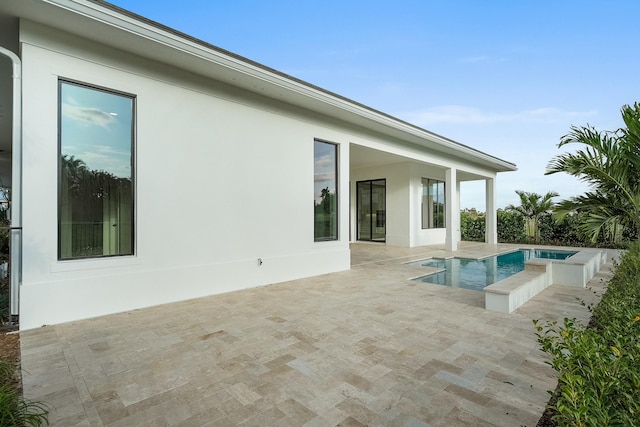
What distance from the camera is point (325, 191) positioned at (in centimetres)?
782

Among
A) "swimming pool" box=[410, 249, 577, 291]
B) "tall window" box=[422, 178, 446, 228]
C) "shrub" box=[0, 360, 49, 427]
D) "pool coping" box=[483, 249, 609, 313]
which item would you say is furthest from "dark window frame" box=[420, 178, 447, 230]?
"shrub" box=[0, 360, 49, 427]

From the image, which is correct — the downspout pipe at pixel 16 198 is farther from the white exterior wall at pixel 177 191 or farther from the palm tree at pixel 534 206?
the palm tree at pixel 534 206

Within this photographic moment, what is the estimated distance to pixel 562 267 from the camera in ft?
21.4

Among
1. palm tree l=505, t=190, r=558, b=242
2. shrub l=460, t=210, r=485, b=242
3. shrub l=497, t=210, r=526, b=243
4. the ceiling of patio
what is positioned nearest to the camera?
the ceiling of patio

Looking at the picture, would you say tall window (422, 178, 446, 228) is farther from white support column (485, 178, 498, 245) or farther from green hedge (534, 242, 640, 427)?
green hedge (534, 242, 640, 427)

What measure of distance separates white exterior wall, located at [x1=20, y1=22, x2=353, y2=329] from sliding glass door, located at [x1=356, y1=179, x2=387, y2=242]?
765 cm

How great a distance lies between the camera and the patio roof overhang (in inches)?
151

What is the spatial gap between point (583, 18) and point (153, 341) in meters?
12.5

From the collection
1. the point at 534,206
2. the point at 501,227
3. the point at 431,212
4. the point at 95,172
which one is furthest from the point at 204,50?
the point at 501,227

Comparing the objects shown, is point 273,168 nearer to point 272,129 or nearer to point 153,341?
point 272,129

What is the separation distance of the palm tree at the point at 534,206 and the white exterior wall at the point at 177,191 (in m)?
12.7

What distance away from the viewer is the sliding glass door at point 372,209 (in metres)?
14.8

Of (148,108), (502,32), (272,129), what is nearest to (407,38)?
(502,32)

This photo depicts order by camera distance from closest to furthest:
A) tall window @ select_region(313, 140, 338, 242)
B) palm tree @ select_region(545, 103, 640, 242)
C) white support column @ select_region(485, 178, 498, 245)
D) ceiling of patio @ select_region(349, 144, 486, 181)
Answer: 1. palm tree @ select_region(545, 103, 640, 242)
2. tall window @ select_region(313, 140, 338, 242)
3. ceiling of patio @ select_region(349, 144, 486, 181)
4. white support column @ select_region(485, 178, 498, 245)
